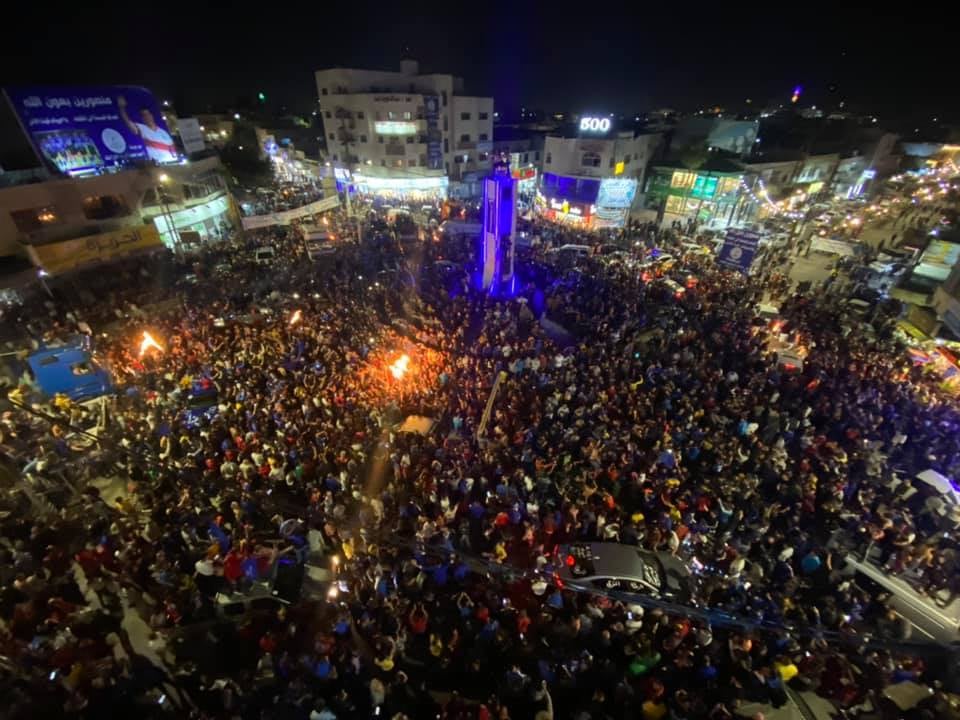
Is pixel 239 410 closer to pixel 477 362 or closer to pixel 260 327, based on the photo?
pixel 260 327

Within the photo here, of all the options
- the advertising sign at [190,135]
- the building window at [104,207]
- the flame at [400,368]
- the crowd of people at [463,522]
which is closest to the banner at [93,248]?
the building window at [104,207]

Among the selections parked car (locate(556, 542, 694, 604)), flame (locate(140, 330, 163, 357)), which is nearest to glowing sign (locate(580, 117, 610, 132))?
flame (locate(140, 330, 163, 357))

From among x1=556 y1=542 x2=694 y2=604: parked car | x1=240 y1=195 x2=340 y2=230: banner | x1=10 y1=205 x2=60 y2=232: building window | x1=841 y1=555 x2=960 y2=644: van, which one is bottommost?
x1=841 y1=555 x2=960 y2=644: van

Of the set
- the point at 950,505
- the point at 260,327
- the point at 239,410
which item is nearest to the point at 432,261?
the point at 260,327

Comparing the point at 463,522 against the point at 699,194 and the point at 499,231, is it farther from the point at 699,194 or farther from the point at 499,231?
the point at 699,194

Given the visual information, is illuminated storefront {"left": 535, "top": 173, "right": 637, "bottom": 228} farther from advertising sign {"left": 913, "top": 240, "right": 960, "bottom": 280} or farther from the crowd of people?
the crowd of people

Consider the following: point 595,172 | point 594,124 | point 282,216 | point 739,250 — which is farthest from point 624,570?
point 594,124
